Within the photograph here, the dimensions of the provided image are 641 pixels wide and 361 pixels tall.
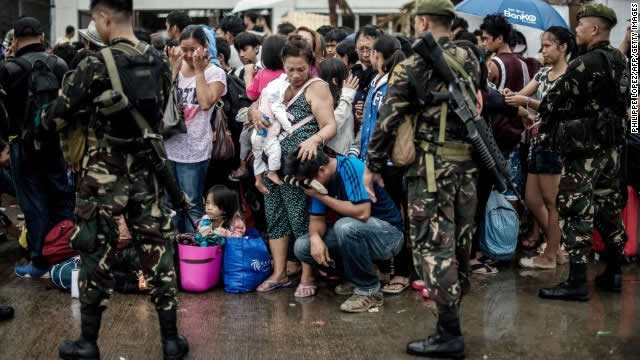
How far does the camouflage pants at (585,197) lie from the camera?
5.13 m

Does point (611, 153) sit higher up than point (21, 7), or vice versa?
point (21, 7)

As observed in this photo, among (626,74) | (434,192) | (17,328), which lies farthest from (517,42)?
(17,328)

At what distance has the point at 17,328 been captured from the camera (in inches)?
180

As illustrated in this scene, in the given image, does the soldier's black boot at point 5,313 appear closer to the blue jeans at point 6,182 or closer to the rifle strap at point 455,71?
the blue jeans at point 6,182

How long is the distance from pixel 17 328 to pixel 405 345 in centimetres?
249

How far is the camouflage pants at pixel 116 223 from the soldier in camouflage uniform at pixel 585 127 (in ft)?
9.47

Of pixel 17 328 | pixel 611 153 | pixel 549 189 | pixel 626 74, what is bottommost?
pixel 17 328

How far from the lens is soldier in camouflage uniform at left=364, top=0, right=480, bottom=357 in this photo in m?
4.05

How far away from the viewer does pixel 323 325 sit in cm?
475

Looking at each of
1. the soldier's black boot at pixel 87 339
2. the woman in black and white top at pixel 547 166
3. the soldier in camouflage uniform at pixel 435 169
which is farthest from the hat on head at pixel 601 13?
the soldier's black boot at pixel 87 339

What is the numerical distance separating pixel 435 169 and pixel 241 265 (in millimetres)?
1949

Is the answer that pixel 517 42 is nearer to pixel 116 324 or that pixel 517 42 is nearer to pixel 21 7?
pixel 116 324

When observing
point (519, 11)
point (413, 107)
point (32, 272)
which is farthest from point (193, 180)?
point (519, 11)

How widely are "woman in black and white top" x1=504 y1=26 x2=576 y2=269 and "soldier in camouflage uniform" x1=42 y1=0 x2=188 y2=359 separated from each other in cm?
332
